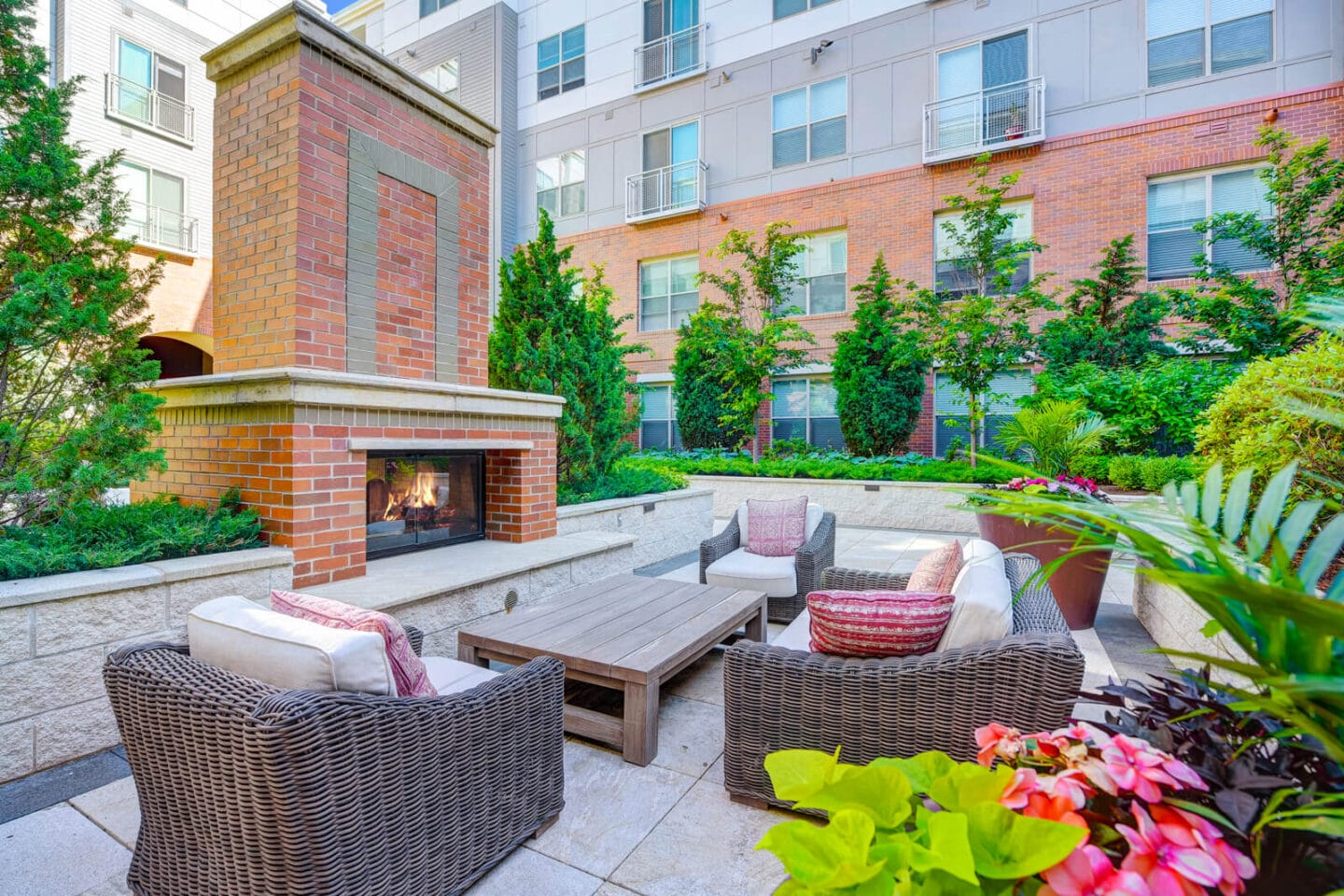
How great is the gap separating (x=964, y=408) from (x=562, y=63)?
11032 millimetres

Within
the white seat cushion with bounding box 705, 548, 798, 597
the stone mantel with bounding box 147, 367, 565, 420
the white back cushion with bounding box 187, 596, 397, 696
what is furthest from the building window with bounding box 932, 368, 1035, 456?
the white back cushion with bounding box 187, 596, 397, 696

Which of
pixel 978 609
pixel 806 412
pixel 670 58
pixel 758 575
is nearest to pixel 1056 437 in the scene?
pixel 758 575

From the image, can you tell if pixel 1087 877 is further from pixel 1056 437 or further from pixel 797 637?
pixel 1056 437

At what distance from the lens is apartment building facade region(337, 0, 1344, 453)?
893cm

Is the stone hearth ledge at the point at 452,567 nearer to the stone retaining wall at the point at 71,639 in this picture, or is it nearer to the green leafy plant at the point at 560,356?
the stone retaining wall at the point at 71,639

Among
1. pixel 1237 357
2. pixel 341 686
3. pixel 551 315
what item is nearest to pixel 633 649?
pixel 341 686

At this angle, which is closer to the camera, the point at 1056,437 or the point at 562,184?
the point at 1056,437

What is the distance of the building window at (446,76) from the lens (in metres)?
14.3

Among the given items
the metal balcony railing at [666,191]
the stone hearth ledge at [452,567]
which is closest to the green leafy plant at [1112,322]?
the metal balcony railing at [666,191]

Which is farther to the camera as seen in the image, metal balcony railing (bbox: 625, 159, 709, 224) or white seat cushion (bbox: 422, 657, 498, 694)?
metal balcony railing (bbox: 625, 159, 709, 224)

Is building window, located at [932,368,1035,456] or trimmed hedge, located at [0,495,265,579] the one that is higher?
building window, located at [932,368,1035,456]

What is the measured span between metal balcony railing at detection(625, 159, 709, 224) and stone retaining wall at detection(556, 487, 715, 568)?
7219 millimetres

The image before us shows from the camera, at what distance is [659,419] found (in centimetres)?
1287

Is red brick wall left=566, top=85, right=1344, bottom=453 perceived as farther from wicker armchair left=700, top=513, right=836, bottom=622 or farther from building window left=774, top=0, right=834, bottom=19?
wicker armchair left=700, top=513, right=836, bottom=622
